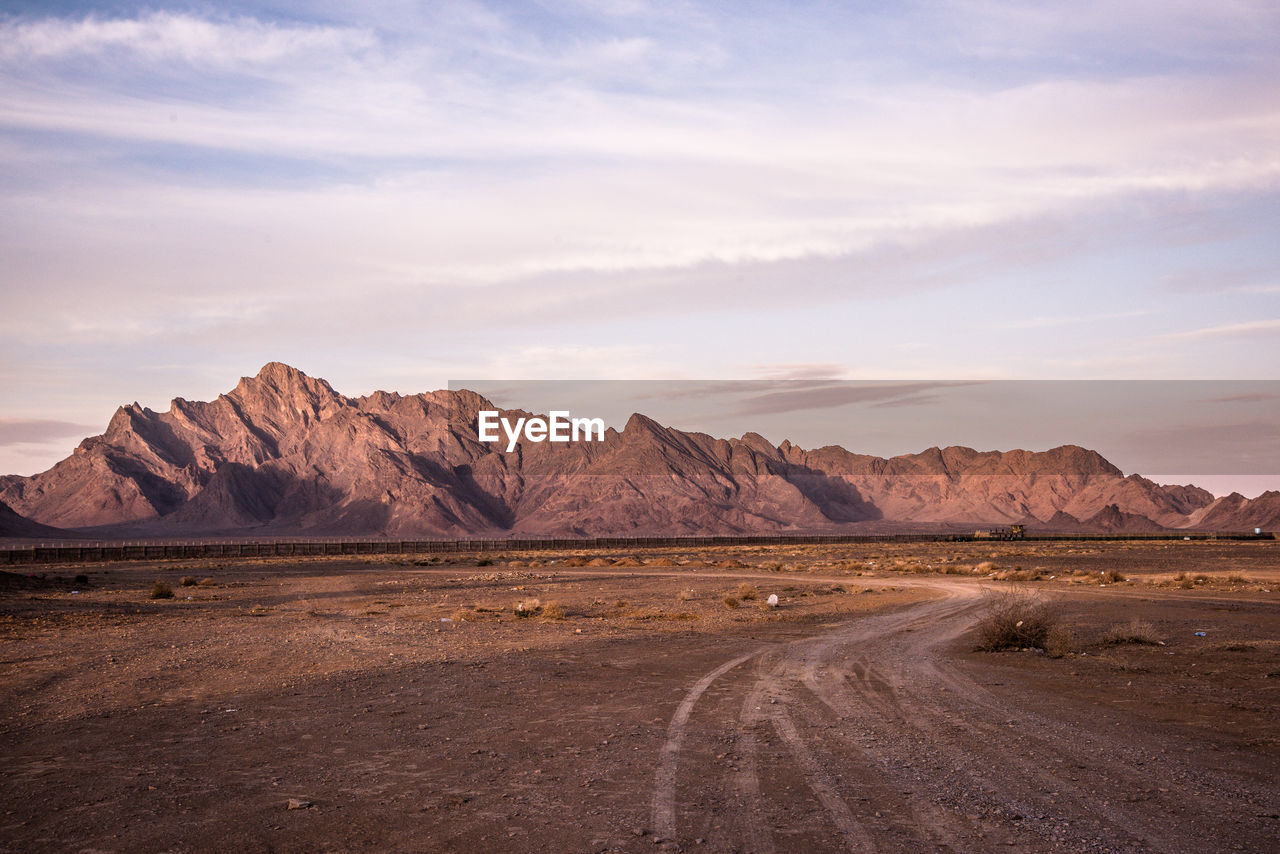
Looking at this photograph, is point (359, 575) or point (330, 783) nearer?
point (330, 783)

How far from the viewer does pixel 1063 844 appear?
6.78m

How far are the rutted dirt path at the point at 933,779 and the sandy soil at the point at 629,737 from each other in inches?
1.5

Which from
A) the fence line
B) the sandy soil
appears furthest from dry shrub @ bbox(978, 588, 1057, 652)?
the fence line

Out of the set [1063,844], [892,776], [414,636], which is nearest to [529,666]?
[414,636]

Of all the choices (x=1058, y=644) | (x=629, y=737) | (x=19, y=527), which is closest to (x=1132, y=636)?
(x=1058, y=644)

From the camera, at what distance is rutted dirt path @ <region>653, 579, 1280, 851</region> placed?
7012 millimetres

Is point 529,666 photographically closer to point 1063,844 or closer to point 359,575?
point 1063,844

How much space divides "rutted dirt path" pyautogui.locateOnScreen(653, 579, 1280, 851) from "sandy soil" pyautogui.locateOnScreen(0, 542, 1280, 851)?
38 mm

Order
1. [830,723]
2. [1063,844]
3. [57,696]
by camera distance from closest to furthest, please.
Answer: [1063,844]
[830,723]
[57,696]

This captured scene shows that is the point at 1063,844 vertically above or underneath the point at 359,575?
above

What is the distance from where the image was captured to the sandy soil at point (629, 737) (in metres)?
7.29

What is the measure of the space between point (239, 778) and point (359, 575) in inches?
1977

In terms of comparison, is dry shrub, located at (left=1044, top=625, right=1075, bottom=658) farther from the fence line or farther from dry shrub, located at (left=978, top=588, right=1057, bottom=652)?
the fence line

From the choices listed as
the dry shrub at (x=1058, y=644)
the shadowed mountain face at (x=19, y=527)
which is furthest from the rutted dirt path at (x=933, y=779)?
the shadowed mountain face at (x=19, y=527)
